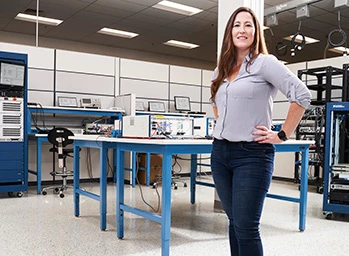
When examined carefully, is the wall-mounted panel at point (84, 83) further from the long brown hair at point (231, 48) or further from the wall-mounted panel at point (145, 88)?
the long brown hair at point (231, 48)

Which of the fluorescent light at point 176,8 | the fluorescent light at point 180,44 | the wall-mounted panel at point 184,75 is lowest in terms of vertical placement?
the wall-mounted panel at point 184,75

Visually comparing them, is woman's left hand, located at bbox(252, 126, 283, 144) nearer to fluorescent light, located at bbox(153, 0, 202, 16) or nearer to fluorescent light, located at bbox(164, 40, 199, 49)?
fluorescent light, located at bbox(153, 0, 202, 16)

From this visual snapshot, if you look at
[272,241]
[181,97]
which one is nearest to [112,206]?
[272,241]

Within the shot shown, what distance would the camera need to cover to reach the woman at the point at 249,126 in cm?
138

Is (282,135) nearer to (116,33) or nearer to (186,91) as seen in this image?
(186,91)

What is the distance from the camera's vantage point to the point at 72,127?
220 inches

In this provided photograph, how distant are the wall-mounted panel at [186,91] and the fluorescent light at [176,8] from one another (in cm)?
152

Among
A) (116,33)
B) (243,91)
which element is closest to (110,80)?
(116,33)

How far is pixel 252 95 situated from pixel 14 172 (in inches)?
142

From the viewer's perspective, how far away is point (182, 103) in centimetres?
654

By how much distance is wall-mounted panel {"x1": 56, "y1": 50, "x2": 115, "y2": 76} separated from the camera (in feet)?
17.8

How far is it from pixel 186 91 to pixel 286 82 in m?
5.39

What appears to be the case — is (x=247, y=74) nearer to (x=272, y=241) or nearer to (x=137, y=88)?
(x=272, y=241)

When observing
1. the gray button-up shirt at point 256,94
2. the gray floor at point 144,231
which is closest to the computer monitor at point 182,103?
the gray floor at point 144,231
